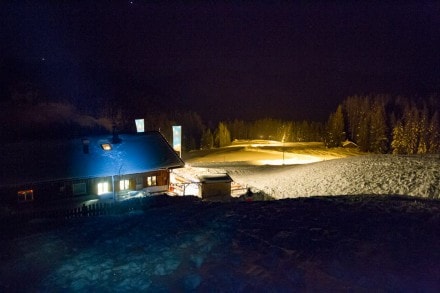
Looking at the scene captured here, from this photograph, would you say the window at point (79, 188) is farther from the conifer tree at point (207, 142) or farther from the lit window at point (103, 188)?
the conifer tree at point (207, 142)

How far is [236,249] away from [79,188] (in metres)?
21.2

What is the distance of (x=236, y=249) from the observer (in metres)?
13.1

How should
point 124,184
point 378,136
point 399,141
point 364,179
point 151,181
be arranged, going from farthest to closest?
1. point 378,136
2. point 399,141
3. point 364,179
4. point 151,181
5. point 124,184

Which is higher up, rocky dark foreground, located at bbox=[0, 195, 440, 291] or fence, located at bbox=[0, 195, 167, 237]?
rocky dark foreground, located at bbox=[0, 195, 440, 291]

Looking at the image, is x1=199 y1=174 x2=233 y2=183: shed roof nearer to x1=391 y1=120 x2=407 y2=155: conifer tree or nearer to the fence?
the fence

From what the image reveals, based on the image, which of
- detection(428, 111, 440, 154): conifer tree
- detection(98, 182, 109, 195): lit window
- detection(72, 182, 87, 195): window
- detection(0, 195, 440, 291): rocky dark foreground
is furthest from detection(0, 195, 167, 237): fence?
detection(428, 111, 440, 154): conifer tree

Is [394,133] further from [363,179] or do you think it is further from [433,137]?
[363,179]

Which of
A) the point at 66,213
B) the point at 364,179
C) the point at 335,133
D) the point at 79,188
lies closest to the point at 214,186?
the point at 79,188

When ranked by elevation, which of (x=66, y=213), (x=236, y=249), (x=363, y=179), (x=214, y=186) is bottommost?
(x=214, y=186)

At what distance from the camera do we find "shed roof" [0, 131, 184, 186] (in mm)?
29531

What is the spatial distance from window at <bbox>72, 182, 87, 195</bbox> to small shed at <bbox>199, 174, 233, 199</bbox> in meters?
9.43

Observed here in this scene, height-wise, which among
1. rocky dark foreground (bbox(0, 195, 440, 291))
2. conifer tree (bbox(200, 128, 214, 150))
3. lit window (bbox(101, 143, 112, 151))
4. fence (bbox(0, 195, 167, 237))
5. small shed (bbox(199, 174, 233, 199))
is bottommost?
conifer tree (bbox(200, 128, 214, 150))

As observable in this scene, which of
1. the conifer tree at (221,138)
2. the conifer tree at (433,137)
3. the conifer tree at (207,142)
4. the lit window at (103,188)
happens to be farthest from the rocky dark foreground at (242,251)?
the conifer tree at (221,138)

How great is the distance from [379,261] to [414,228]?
3.61 m
